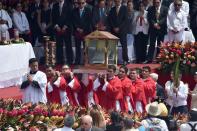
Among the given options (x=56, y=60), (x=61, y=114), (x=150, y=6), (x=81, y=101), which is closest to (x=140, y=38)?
(x=150, y=6)

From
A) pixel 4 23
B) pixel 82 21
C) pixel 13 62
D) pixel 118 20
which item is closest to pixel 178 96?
pixel 118 20

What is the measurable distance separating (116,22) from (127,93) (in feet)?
11.2

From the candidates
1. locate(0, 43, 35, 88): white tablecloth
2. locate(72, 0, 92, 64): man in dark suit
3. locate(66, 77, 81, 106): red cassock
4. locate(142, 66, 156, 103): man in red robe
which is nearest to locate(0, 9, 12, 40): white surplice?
locate(0, 43, 35, 88): white tablecloth

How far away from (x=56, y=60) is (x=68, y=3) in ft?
5.21

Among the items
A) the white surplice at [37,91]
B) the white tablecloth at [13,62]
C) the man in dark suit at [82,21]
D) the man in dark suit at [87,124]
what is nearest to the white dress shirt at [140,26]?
the man in dark suit at [82,21]

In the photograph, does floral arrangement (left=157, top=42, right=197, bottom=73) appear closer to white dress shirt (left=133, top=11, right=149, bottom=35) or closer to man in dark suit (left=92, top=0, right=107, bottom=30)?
white dress shirt (left=133, top=11, right=149, bottom=35)

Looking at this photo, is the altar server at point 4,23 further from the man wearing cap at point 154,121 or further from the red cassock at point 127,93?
the man wearing cap at point 154,121

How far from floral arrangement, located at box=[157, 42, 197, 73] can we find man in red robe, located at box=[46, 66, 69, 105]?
3089 mm

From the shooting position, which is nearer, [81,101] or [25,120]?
[25,120]

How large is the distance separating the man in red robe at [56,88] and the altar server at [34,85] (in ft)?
1.35

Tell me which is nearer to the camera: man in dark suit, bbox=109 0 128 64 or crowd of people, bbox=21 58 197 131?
crowd of people, bbox=21 58 197 131

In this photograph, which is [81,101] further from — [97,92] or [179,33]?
[179,33]

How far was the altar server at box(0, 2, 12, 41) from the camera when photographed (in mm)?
22422

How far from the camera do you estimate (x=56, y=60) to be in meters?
23.0
